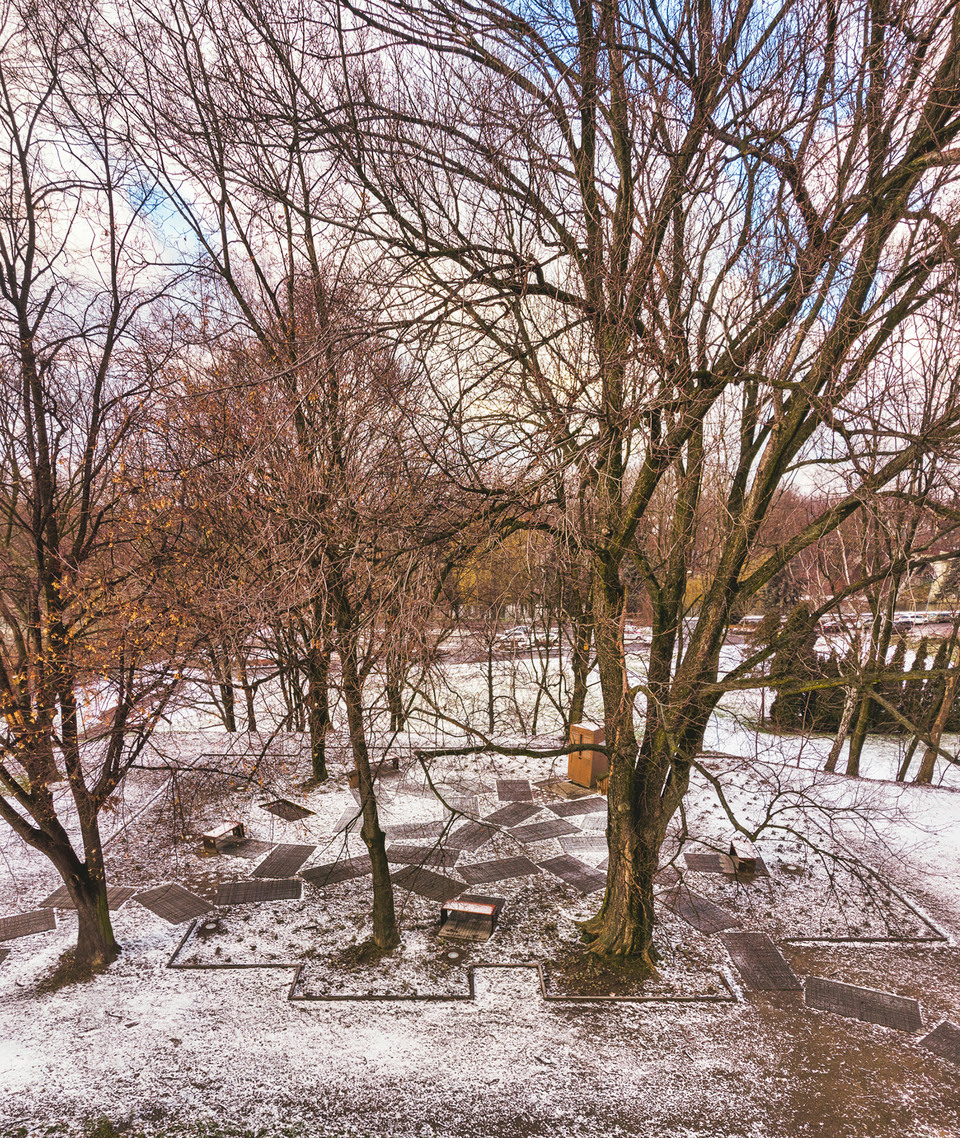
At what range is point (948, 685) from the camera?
13.2 metres

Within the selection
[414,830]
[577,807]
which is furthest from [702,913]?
[414,830]

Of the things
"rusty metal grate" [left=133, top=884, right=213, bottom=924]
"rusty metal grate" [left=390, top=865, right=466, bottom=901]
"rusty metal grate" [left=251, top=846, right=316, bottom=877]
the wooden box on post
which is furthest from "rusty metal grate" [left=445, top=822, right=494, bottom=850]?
"rusty metal grate" [left=133, top=884, right=213, bottom=924]

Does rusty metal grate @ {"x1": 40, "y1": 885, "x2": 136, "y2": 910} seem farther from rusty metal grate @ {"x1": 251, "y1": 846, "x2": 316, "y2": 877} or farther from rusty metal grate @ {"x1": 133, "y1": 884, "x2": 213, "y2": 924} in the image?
rusty metal grate @ {"x1": 251, "y1": 846, "x2": 316, "y2": 877}

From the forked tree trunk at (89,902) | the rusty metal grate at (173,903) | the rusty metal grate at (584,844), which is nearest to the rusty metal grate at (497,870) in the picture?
the rusty metal grate at (584,844)

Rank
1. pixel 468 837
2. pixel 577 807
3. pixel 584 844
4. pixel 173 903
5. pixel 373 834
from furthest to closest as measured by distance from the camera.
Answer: pixel 577 807
pixel 468 837
pixel 584 844
pixel 173 903
pixel 373 834

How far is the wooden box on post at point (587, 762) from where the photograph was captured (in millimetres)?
11023

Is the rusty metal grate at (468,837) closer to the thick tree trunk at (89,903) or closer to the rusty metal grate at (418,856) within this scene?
the rusty metal grate at (418,856)

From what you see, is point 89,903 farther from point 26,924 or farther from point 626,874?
point 626,874

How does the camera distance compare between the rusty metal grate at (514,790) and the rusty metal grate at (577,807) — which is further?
the rusty metal grate at (514,790)

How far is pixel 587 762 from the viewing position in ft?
38.2

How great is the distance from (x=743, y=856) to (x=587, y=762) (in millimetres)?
3195

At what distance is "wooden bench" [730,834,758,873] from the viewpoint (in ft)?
28.3

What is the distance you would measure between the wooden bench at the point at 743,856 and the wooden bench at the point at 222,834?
736 centimetres

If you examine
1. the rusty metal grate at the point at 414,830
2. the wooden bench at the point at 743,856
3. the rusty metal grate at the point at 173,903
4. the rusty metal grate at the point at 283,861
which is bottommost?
the rusty metal grate at the point at 173,903
